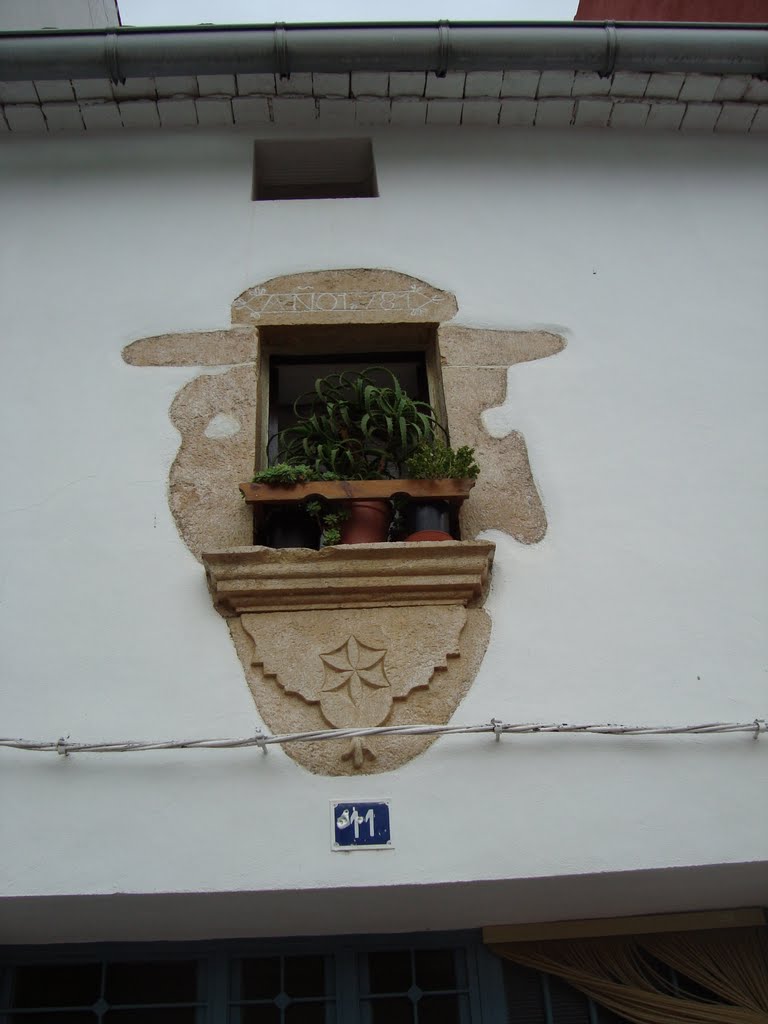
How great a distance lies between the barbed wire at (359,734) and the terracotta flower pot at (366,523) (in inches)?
27.8

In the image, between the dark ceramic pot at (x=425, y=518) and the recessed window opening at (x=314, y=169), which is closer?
the dark ceramic pot at (x=425, y=518)

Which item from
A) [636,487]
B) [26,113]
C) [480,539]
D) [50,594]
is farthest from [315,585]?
[26,113]

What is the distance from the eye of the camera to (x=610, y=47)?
443cm

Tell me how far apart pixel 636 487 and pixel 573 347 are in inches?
27.5

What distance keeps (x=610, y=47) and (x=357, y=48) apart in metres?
1.15

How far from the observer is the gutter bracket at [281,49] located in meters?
4.36

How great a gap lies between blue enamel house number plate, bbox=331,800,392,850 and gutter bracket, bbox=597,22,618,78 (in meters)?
3.45

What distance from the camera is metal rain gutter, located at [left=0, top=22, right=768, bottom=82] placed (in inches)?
172

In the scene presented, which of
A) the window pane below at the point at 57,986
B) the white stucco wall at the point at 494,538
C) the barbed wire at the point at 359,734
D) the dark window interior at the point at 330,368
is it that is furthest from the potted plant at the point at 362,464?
the window pane below at the point at 57,986

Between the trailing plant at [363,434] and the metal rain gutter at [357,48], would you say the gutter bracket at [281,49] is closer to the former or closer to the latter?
the metal rain gutter at [357,48]

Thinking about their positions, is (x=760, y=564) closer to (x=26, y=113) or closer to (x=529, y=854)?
(x=529, y=854)

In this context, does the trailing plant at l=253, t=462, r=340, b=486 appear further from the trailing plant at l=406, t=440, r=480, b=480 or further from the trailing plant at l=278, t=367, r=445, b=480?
the trailing plant at l=406, t=440, r=480, b=480

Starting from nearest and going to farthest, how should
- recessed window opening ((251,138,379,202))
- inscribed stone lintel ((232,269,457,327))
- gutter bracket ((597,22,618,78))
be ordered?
inscribed stone lintel ((232,269,457,327)), gutter bracket ((597,22,618,78)), recessed window opening ((251,138,379,202))

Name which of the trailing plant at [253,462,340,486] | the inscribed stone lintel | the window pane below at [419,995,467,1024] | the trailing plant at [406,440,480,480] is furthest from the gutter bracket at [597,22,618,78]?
the window pane below at [419,995,467,1024]
